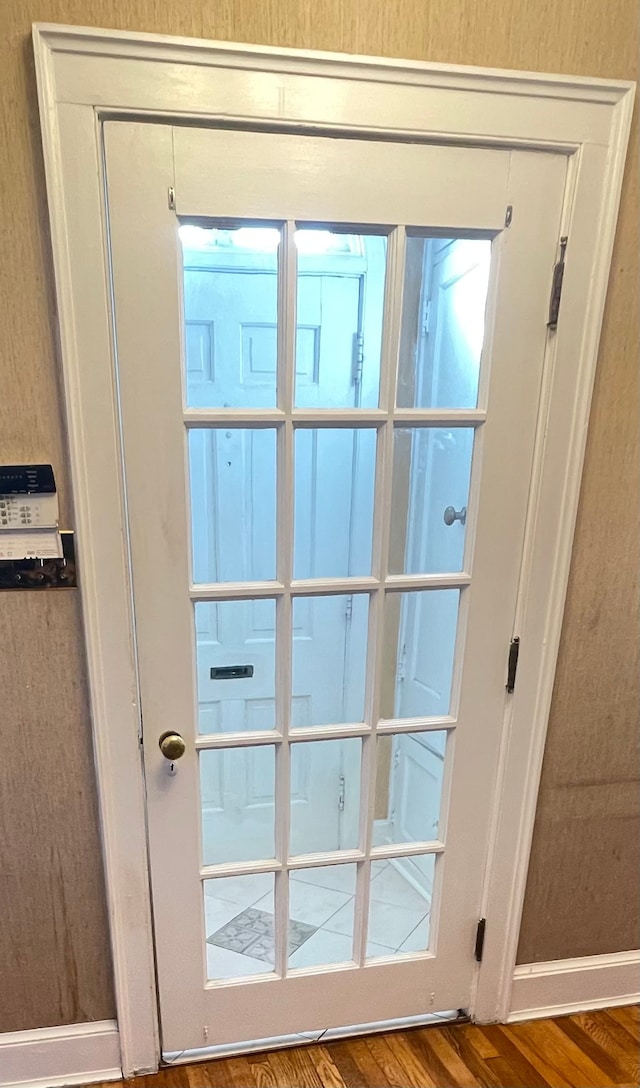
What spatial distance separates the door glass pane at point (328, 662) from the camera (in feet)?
4.40

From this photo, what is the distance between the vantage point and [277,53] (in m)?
0.99

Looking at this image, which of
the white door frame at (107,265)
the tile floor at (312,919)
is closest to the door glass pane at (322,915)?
the tile floor at (312,919)

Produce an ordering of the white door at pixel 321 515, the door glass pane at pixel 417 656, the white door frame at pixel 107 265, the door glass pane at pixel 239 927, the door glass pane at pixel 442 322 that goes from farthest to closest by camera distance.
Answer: the door glass pane at pixel 239 927 < the door glass pane at pixel 417 656 < the door glass pane at pixel 442 322 < the white door at pixel 321 515 < the white door frame at pixel 107 265

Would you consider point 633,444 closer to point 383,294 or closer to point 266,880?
point 383,294

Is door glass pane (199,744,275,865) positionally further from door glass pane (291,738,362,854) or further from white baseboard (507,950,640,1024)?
white baseboard (507,950,640,1024)

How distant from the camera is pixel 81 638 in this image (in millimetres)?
1179

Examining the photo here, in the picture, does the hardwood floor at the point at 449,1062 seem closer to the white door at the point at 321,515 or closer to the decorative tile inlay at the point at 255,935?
the white door at the point at 321,515

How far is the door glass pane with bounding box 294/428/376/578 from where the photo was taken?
1.22 m

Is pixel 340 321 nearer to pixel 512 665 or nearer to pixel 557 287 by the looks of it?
pixel 557 287

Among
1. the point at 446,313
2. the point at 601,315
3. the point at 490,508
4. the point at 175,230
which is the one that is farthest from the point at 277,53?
the point at 490,508

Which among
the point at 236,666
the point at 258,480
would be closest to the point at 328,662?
the point at 236,666

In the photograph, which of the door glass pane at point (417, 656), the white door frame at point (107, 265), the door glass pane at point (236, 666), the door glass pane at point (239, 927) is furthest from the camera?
the door glass pane at point (239, 927)

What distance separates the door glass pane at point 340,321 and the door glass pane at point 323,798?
79 centimetres

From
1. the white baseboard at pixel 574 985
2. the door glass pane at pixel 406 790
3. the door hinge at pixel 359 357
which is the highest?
the door hinge at pixel 359 357
